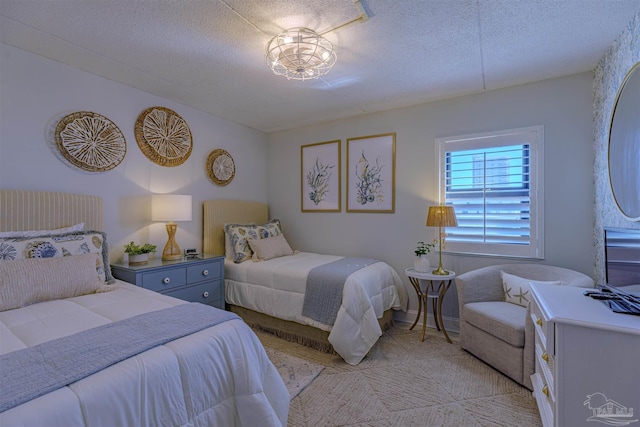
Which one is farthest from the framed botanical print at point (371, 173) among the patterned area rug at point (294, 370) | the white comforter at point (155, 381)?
the white comforter at point (155, 381)

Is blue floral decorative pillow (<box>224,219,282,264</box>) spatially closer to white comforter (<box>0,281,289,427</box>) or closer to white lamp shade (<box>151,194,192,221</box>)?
white lamp shade (<box>151,194,192,221</box>)

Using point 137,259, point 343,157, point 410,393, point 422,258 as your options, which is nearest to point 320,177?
point 343,157

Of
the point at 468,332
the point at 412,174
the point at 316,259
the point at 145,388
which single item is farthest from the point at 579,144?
the point at 145,388

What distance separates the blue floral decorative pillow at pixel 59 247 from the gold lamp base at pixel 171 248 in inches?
26.5

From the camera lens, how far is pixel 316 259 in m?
3.34

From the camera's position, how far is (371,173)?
11.7 ft

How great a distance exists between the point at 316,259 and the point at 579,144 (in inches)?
106

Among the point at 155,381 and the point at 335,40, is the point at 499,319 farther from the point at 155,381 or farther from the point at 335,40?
the point at 335,40

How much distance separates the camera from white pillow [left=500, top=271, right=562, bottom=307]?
236 centimetres

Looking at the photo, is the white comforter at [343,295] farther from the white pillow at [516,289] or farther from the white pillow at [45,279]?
the white pillow at [45,279]

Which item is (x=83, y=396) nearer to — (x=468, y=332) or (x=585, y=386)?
(x=585, y=386)

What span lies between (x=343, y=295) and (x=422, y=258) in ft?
3.31

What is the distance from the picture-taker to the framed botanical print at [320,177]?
382 centimetres

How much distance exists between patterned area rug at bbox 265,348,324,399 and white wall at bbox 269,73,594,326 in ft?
4.88
